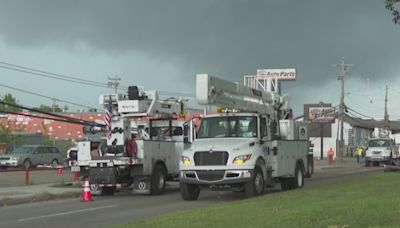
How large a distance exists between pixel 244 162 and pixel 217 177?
2.88 feet

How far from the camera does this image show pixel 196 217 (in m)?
11.6

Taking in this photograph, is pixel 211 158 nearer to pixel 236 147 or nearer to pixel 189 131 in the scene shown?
pixel 236 147

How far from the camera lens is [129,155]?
20516 mm

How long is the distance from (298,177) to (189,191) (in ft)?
17.8

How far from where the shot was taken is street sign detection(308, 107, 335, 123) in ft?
270

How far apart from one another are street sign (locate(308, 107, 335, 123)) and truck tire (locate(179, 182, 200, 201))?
204 ft

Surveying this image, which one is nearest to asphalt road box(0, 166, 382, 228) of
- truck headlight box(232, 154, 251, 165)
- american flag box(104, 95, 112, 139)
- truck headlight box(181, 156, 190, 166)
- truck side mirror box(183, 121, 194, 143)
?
truck headlight box(181, 156, 190, 166)

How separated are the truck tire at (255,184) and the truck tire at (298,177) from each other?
3765mm

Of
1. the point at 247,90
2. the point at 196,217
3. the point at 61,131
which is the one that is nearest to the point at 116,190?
the point at 247,90

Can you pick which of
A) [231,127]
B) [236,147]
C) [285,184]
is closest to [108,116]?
[231,127]

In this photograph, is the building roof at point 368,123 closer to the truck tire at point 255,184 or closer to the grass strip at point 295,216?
the truck tire at point 255,184

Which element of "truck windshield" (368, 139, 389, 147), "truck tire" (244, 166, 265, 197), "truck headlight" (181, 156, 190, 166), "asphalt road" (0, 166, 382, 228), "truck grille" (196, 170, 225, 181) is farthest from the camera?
"truck windshield" (368, 139, 389, 147)

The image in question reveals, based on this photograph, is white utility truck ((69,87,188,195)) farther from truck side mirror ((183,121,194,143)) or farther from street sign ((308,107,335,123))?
street sign ((308,107,335,123))

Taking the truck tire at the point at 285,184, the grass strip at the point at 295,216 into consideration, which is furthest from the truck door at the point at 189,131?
A: the grass strip at the point at 295,216
